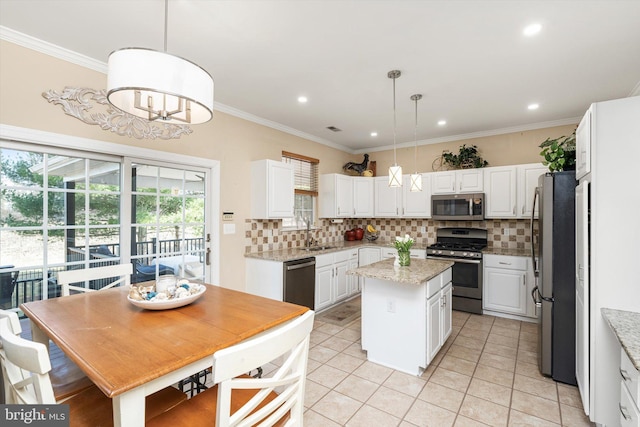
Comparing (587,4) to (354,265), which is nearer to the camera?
(587,4)

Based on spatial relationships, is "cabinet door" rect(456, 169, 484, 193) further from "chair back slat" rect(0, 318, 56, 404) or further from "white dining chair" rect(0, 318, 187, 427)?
"chair back slat" rect(0, 318, 56, 404)

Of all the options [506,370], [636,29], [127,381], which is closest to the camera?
[127,381]

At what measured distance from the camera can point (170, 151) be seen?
3.01 m

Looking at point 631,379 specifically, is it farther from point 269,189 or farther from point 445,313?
point 269,189

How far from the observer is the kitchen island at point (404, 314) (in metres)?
2.54

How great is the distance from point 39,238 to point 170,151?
128 cm

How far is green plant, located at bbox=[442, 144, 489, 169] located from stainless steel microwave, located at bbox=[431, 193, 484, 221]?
1.85 feet

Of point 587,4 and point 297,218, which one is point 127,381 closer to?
point 587,4

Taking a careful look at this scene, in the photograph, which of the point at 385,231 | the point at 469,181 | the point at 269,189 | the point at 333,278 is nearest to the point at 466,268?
the point at 469,181

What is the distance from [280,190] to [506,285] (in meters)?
3.30

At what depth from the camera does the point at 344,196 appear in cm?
519

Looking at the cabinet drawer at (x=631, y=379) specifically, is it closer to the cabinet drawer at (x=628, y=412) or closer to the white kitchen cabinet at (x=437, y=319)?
the cabinet drawer at (x=628, y=412)

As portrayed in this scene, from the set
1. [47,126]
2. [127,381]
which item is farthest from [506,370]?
[47,126]

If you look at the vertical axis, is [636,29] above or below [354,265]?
above
